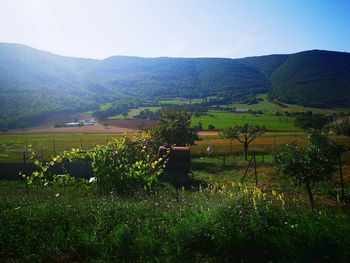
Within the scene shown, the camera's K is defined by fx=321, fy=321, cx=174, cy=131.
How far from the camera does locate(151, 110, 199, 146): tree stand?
30.3m

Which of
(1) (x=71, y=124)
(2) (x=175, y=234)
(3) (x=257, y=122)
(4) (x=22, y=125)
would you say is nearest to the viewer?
(2) (x=175, y=234)

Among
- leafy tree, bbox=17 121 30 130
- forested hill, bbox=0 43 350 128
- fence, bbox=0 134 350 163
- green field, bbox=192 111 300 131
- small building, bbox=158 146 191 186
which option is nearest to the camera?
small building, bbox=158 146 191 186

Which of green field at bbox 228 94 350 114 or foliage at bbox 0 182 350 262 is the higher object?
green field at bbox 228 94 350 114

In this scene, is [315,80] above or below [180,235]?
above

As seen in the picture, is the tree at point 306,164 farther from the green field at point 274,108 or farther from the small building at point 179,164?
the green field at point 274,108

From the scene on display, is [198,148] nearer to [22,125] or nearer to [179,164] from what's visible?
[179,164]

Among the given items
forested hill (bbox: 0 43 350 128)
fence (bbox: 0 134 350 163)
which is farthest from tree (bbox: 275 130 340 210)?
forested hill (bbox: 0 43 350 128)

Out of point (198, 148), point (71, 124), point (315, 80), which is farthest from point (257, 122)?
point (315, 80)

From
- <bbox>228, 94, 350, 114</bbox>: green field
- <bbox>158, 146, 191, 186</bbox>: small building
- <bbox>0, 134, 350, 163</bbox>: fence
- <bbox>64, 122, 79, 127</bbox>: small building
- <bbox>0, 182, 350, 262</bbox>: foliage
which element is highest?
<bbox>228, 94, 350, 114</bbox>: green field

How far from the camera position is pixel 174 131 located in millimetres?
30375

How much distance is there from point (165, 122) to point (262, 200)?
23926 millimetres

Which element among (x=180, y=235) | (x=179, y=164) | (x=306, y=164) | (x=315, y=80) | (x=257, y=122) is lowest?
(x=257, y=122)

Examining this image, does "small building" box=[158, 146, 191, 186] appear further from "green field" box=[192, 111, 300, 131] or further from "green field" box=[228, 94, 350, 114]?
"green field" box=[228, 94, 350, 114]

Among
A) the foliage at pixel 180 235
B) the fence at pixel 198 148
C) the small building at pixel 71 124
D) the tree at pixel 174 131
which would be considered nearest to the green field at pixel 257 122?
the fence at pixel 198 148
